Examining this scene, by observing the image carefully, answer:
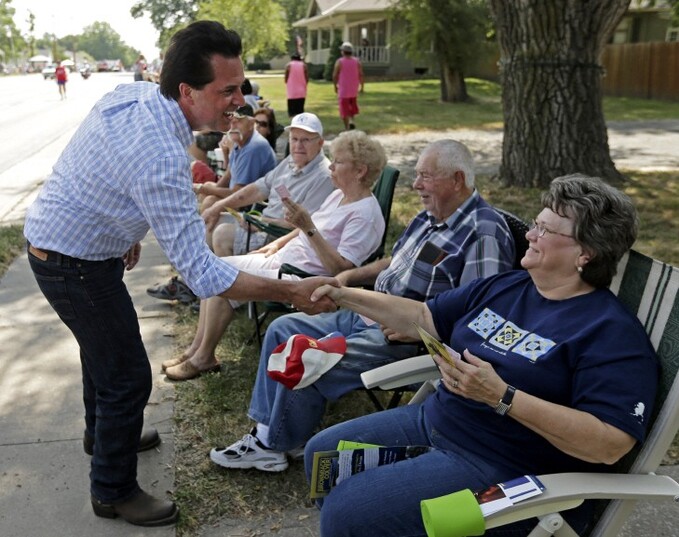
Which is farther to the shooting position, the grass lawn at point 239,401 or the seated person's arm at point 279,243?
the seated person's arm at point 279,243

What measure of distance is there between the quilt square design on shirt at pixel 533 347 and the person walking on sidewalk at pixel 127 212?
38.2 inches

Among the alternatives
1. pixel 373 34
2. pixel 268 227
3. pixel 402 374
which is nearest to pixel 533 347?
pixel 402 374

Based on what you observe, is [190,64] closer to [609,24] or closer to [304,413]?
[304,413]

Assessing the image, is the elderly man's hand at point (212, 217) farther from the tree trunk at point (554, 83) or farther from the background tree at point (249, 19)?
the background tree at point (249, 19)

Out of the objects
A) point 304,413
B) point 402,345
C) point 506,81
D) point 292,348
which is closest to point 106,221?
point 292,348

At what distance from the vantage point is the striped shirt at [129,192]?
2244mm

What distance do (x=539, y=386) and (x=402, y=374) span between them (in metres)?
0.76

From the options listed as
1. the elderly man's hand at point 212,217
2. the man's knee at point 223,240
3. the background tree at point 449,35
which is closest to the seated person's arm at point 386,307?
the man's knee at point 223,240

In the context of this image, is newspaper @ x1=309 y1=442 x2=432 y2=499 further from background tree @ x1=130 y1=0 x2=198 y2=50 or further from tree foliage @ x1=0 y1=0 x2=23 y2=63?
tree foliage @ x1=0 y1=0 x2=23 y2=63

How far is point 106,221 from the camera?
2.40 meters

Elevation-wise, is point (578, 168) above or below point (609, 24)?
below

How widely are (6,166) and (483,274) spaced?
1087cm

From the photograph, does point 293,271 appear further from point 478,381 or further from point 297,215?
point 478,381

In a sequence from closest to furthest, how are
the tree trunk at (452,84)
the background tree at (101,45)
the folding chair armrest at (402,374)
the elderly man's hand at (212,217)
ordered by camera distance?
the folding chair armrest at (402,374) → the elderly man's hand at (212,217) → the tree trunk at (452,84) → the background tree at (101,45)
